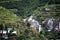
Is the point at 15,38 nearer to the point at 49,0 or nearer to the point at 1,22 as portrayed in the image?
the point at 1,22

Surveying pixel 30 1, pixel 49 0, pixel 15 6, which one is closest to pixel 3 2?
pixel 15 6

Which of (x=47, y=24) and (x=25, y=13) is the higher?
(x=25, y=13)

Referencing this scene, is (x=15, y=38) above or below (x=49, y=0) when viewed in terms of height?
below

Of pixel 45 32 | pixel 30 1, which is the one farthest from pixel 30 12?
pixel 45 32

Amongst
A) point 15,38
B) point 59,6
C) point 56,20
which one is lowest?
point 15,38

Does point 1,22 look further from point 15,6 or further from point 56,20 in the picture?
point 56,20

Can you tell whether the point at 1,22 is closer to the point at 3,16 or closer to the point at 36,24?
the point at 3,16

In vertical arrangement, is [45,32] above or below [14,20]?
below

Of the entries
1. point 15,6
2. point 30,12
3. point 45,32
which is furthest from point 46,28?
point 15,6
